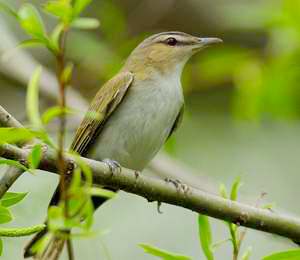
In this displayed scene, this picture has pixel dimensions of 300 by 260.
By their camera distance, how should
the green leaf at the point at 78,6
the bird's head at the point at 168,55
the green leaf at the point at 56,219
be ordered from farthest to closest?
the bird's head at the point at 168,55 → the green leaf at the point at 78,6 → the green leaf at the point at 56,219

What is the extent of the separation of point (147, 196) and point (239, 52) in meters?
1.50

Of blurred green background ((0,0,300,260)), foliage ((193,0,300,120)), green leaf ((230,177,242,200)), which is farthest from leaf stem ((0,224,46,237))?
foliage ((193,0,300,120))

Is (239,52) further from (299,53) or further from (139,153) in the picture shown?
(139,153)

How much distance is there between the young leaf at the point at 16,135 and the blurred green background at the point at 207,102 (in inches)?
55.2

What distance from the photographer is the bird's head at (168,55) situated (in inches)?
196

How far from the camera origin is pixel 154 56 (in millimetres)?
5137

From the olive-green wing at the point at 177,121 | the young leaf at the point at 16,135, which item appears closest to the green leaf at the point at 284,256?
the young leaf at the point at 16,135

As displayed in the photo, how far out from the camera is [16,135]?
1997mm

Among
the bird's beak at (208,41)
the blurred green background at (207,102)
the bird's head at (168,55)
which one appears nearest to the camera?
the blurred green background at (207,102)

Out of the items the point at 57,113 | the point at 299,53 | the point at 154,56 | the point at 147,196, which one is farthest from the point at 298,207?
the point at 57,113

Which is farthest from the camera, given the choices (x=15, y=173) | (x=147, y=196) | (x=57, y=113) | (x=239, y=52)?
(x=239, y=52)

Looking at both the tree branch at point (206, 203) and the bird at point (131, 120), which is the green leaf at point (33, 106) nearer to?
the tree branch at point (206, 203)

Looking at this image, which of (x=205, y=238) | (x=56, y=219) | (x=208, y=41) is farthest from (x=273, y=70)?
(x=56, y=219)

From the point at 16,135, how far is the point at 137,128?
2.58 metres
